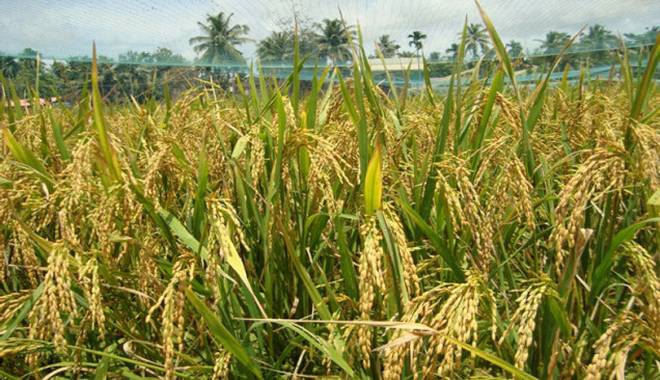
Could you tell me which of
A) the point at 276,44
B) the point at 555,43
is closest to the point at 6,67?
the point at 276,44

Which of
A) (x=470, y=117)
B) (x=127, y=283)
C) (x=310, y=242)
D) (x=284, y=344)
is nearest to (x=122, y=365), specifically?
(x=127, y=283)

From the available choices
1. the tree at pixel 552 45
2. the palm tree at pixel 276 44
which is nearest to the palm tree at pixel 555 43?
the tree at pixel 552 45

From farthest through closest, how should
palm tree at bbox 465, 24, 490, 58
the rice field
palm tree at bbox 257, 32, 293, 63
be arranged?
palm tree at bbox 257, 32, 293, 63 < palm tree at bbox 465, 24, 490, 58 < the rice field

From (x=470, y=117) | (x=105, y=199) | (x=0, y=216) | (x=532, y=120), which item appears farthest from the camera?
(x=470, y=117)

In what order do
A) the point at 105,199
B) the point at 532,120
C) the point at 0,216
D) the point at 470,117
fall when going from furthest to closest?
the point at 470,117, the point at 532,120, the point at 0,216, the point at 105,199

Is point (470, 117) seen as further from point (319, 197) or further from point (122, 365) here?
point (122, 365)

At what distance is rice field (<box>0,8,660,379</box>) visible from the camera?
0.75 meters

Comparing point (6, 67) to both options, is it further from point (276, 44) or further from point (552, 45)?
point (552, 45)

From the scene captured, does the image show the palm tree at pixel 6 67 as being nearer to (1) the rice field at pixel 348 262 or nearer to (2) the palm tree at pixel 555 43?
(1) the rice field at pixel 348 262

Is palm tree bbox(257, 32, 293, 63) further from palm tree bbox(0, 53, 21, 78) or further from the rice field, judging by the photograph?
palm tree bbox(0, 53, 21, 78)

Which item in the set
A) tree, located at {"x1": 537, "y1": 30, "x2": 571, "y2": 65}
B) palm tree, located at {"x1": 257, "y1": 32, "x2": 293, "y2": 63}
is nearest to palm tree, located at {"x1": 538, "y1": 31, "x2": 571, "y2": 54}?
tree, located at {"x1": 537, "y1": 30, "x2": 571, "y2": 65}

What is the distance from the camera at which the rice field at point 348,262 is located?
752 mm

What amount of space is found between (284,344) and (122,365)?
38cm

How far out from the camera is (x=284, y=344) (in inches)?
46.3
